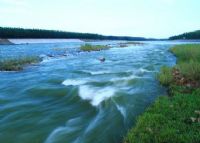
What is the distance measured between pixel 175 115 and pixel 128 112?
2242mm

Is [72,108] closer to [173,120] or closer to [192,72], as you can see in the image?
[173,120]

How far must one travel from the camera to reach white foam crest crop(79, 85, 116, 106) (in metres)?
14.0

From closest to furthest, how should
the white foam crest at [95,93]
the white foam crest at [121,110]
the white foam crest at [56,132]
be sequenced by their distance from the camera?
the white foam crest at [56,132]
the white foam crest at [121,110]
the white foam crest at [95,93]

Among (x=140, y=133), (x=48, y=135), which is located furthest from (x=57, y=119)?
(x=140, y=133)

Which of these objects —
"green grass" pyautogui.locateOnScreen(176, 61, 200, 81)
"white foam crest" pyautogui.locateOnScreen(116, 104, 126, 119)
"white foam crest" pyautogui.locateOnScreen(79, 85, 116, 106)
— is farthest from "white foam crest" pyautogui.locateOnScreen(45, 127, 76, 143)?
"green grass" pyautogui.locateOnScreen(176, 61, 200, 81)

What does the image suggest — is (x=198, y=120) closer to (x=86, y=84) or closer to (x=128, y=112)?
(x=128, y=112)

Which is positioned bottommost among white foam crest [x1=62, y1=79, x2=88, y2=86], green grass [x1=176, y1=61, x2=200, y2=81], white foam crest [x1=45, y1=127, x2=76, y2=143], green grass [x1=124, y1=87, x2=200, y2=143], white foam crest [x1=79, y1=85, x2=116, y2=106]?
white foam crest [x1=62, y1=79, x2=88, y2=86]

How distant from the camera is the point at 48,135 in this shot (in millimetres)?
9680

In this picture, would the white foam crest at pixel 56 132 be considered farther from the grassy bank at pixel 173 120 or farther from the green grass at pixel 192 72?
the green grass at pixel 192 72

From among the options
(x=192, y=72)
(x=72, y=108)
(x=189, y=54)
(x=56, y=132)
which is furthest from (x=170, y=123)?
(x=189, y=54)

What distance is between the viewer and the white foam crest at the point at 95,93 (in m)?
14.0

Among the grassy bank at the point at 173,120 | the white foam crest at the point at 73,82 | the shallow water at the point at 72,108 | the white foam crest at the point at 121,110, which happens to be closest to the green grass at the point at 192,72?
the grassy bank at the point at 173,120

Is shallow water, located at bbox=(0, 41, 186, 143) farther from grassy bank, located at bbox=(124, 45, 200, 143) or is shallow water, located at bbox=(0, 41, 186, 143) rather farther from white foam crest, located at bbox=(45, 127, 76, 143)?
grassy bank, located at bbox=(124, 45, 200, 143)

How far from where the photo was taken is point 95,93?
50.3ft
